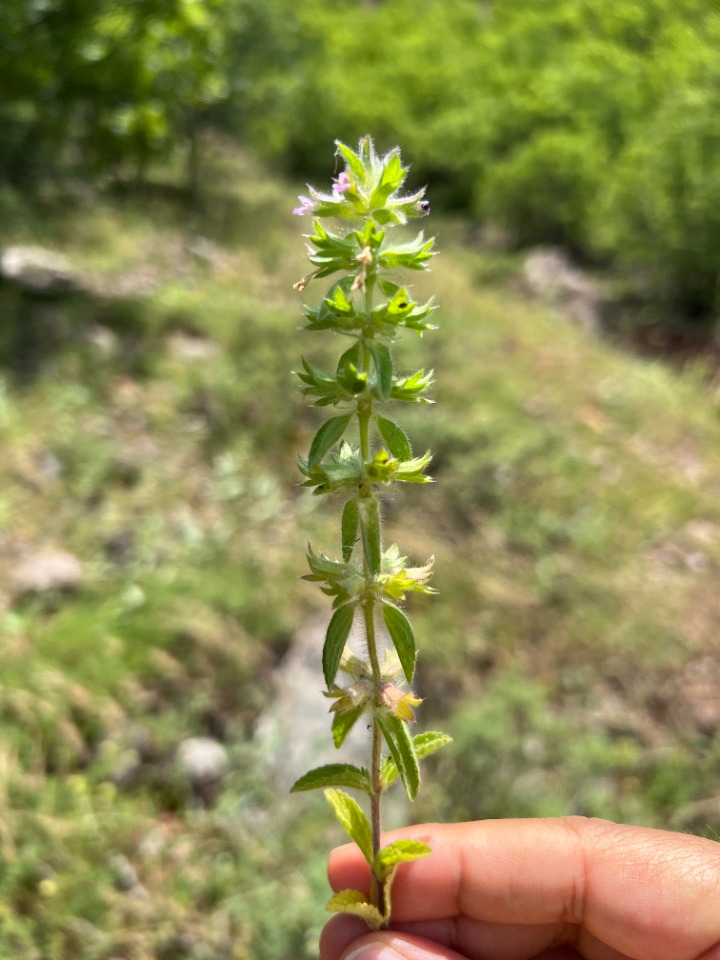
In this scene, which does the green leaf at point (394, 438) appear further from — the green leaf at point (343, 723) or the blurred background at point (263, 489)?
the blurred background at point (263, 489)

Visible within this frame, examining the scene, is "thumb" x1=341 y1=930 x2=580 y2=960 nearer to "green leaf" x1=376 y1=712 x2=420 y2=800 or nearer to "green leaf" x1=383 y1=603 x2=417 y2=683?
"green leaf" x1=376 y1=712 x2=420 y2=800

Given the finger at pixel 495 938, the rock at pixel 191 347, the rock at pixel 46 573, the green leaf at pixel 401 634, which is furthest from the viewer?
the rock at pixel 191 347

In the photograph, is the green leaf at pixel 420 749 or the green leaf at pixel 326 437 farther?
the green leaf at pixel 420 749

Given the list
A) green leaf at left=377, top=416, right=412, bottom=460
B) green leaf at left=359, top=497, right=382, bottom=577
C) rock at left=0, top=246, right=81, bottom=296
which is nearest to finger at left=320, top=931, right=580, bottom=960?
green leaf at left=359, top=497, right=382, bottom=577

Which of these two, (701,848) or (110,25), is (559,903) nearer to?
(701,848)

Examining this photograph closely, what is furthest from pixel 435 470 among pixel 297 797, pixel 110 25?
pixel 110 25

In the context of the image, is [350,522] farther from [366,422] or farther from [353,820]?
[353,820]

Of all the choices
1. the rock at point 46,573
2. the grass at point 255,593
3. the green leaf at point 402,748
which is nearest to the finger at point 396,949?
the green leaf at point 402,748
